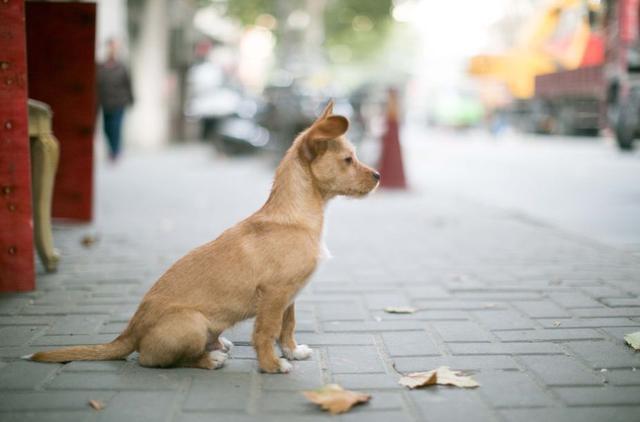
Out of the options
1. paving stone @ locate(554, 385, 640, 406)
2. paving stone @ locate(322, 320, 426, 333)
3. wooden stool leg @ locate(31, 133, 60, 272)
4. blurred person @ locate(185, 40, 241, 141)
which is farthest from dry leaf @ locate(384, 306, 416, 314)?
blurred person @ locate(185, 40, 241, 141)

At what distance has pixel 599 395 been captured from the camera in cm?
277

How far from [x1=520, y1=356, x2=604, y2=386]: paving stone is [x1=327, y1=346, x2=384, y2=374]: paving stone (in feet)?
2.36

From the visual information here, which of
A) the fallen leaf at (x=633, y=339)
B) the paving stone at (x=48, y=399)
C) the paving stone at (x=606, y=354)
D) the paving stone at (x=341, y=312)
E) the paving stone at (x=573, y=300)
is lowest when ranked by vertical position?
the paving stone at (x=341, y=312)

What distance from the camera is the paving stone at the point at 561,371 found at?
9.66 ft

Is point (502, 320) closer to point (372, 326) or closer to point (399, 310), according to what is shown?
point (399, 310)

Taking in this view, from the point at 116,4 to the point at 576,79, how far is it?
47.4ft

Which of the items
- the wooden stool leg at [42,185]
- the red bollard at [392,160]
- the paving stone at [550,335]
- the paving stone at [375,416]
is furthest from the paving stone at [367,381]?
the red bollard at [392,160]

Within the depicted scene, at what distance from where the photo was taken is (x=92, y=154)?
688 cm

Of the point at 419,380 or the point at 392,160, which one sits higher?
the point at 392,160

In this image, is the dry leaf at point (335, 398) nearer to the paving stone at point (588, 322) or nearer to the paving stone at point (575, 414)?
the paving stone at point (575, 414)

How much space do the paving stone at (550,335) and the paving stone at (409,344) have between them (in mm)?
414

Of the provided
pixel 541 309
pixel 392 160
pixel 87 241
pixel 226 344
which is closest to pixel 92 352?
pixel 226 344

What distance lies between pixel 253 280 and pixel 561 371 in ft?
4.87

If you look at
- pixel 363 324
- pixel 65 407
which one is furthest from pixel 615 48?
pixel 65 407
